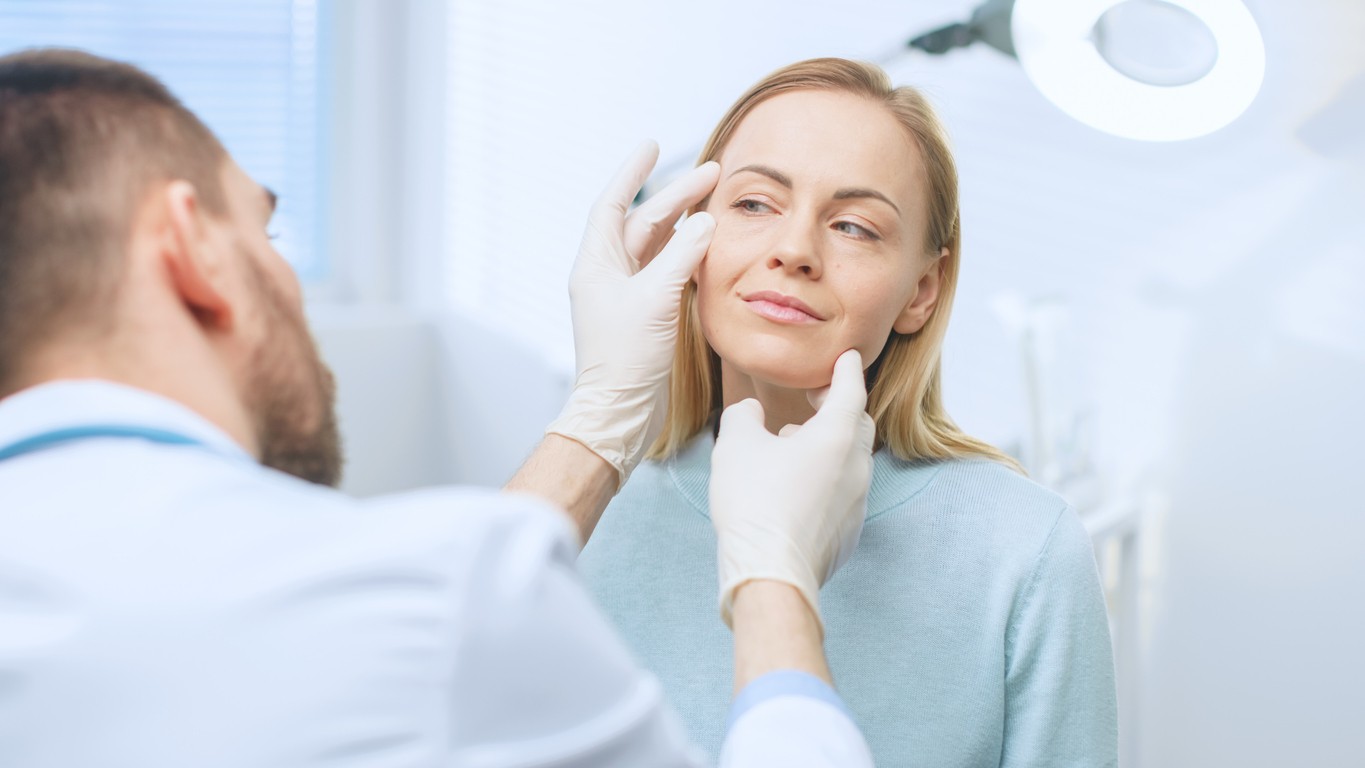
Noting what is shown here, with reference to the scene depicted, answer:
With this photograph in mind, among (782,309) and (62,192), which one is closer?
(62,192)

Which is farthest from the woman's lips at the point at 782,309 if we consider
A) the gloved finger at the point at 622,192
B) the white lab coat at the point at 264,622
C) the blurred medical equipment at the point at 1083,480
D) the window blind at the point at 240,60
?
the window blind at the point at 240,60

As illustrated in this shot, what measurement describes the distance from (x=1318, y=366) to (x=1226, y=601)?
379 millimetres

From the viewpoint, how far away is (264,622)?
0.56 m

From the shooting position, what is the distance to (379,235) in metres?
3.27

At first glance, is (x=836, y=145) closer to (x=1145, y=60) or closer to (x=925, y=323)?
(x=925, y=323)

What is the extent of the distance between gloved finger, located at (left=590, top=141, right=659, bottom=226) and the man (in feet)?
1.65

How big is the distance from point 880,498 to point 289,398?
610 millimetres

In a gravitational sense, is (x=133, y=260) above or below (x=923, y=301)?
above

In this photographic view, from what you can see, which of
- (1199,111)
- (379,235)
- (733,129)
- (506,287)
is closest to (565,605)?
(733,129)

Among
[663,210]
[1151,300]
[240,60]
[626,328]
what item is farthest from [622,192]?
[240,60]

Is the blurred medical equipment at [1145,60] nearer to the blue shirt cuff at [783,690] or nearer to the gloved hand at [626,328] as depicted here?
the gloved hand at [626,328]

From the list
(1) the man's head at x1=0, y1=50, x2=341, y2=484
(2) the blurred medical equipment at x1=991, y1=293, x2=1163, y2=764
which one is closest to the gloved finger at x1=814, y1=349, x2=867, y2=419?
(1) the man's head at x1=0, y1=50, x2=341, y2=484

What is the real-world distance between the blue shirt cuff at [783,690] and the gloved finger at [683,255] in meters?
0.49

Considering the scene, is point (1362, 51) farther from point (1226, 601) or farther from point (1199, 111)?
point (1226, 601)
